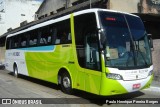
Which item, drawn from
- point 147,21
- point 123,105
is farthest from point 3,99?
point 147,21

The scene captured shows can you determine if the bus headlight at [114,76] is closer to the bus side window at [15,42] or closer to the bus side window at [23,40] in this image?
the bus side window at [23,40]

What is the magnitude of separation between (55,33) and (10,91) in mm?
3042

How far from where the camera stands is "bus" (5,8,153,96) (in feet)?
27.2

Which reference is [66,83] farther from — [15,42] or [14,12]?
[14,12]

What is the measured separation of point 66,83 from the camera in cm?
1057

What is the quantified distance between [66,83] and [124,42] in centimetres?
307

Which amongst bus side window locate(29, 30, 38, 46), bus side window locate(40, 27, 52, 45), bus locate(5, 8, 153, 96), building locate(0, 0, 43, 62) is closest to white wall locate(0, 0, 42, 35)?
building locate(0, 0, 43, 62)

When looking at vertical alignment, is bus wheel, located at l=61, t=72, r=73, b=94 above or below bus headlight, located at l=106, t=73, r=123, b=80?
below

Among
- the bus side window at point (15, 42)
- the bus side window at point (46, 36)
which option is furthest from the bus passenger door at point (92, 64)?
the bus side window at point (15, 42)

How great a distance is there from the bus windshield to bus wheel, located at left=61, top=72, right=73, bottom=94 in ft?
8.52

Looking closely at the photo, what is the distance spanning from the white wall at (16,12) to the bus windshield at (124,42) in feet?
154

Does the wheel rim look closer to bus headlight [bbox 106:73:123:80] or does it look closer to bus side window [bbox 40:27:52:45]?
bus side window [bbox 40:27:52:45]

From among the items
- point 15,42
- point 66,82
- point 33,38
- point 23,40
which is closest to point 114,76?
point 66,82

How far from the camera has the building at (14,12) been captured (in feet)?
174
